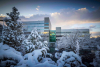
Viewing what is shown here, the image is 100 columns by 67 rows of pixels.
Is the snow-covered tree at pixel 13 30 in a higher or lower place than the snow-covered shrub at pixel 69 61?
higher

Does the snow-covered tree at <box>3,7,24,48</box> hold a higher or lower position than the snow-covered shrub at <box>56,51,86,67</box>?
higher

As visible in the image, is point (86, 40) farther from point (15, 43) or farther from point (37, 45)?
point (15, 43)

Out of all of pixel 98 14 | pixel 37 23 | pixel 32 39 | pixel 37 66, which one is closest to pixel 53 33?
pixel 37 23

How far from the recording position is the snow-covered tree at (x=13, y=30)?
552 centimetres

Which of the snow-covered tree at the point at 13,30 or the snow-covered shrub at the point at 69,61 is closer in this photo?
the snow-covered shrub at the point at 69,61

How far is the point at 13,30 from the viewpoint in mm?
6434

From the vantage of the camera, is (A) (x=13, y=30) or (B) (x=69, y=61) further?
(A) (x=13, y=30)

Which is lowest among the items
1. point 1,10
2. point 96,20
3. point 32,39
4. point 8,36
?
point 32,39

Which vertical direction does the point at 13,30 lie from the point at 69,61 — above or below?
above

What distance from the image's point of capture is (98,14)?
3.54 metres

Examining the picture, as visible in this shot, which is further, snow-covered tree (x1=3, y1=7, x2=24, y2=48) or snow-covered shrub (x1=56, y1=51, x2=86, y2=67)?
snow-covered tree (x1=3, y1=7, x2=24, y2=48)

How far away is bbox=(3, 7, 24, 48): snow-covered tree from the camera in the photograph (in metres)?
5.52

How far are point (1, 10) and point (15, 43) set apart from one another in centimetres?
421

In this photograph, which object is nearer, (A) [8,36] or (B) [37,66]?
(B) [37,66]
